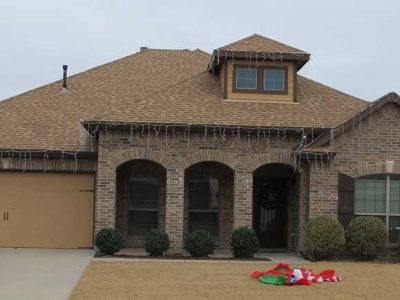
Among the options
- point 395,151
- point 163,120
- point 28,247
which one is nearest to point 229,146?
point 163,120

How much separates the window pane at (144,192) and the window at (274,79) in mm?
4316

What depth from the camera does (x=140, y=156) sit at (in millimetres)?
16859

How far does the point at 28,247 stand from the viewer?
18.1 meters

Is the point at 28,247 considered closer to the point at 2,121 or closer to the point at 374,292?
the point at 2,121

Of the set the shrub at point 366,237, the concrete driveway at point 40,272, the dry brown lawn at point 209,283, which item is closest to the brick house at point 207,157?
the shrub at point 366,237

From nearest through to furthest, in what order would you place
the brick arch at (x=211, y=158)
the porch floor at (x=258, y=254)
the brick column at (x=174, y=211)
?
the porch floor at (x=258, y=254), the brick column at (x=174, y=211), the brick arch at (x=211, y=158)

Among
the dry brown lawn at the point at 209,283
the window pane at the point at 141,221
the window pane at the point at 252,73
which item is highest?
the window pane at the point at 252,73

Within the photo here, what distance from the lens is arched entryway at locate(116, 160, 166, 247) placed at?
59.5 feet

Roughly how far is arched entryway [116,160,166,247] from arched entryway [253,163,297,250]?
2.88 m

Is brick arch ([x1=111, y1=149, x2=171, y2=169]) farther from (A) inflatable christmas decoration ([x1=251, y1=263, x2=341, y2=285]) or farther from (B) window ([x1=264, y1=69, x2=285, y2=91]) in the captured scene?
(A) inflatable christmas decoration ([x1=251, y1=263, x2=341, y2=285])

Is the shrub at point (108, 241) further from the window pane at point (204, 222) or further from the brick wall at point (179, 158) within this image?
the window pane at point (204, 222)

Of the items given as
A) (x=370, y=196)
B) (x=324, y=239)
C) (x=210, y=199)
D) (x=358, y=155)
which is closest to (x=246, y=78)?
(x=210, y=199)

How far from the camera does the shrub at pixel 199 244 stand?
16.0m

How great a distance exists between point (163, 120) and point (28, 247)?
5.56 metres
